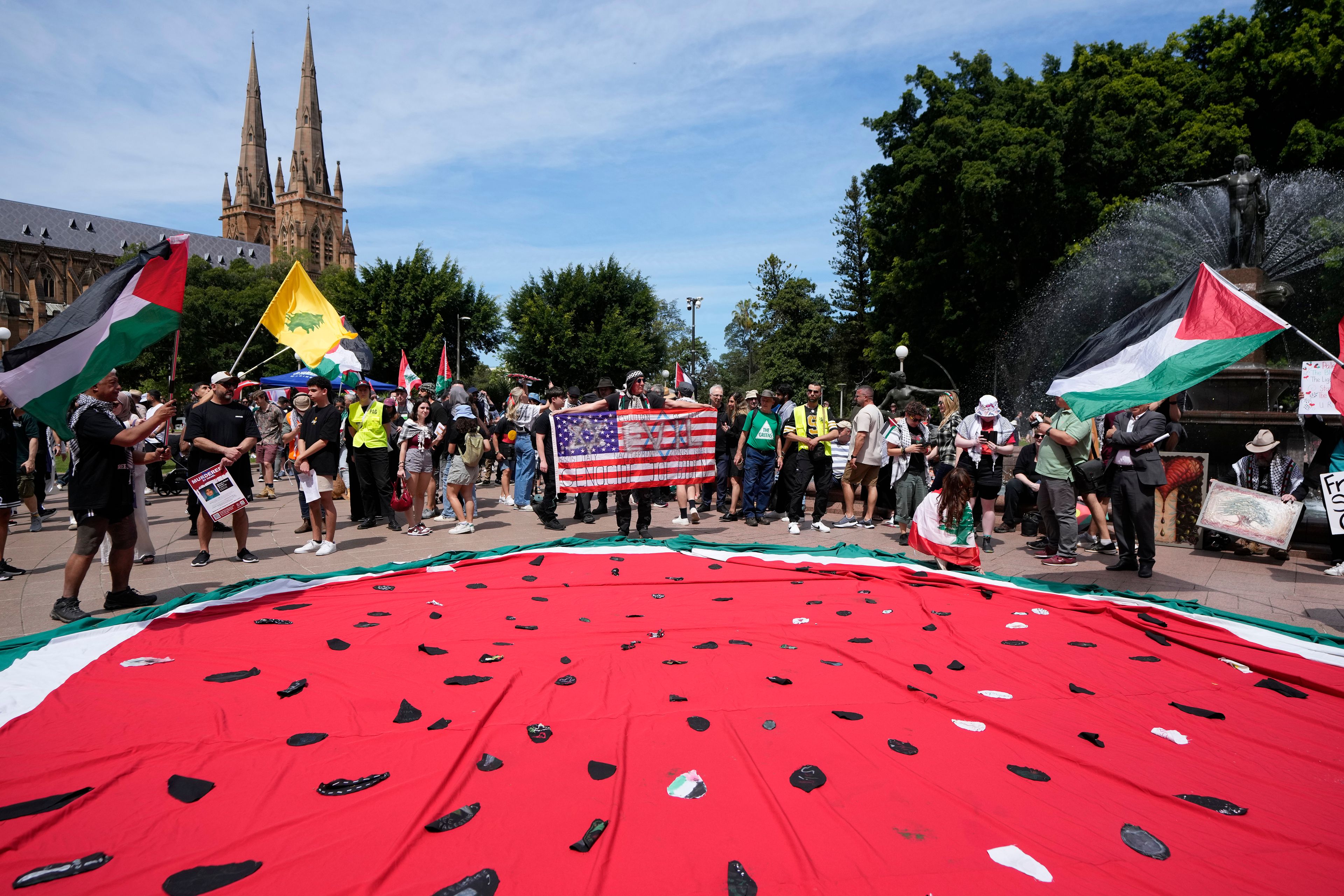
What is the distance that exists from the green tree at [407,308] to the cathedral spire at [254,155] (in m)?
83.6

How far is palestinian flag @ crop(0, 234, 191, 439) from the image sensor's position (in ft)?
17.1

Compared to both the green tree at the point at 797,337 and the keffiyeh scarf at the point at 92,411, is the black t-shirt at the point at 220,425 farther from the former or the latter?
the green tree at the point at 797,337

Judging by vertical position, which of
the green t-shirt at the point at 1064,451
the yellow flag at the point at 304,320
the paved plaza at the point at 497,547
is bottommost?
the paved plaza at the point at 497,547

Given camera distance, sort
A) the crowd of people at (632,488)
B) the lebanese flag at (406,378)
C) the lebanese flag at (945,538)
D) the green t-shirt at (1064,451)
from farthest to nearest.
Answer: the lebanese flag at (406,378) → the green t-shirt at (1064,451) → the lebanese flag at (945,538) → the crowd of people at (632,488)

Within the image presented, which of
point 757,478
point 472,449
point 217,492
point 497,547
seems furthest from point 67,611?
point 757,478

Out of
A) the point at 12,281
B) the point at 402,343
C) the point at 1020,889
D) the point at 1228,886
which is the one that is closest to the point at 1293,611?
the point at 1228,886

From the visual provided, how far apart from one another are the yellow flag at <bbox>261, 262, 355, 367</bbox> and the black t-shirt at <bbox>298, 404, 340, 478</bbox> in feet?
9.84

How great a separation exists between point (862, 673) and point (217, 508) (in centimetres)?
617

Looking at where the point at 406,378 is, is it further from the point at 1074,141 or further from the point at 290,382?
the point at 1074,141

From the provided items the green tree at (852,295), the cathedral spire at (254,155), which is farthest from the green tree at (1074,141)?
the cathedral spire at (254,155)

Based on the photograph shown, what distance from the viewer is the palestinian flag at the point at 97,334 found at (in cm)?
522

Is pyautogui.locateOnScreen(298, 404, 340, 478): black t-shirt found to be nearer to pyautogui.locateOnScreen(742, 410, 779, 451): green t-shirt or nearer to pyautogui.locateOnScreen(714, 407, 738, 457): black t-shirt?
pyautogui.locateOnScreen(742, 410, 779, 451): green t-shirt

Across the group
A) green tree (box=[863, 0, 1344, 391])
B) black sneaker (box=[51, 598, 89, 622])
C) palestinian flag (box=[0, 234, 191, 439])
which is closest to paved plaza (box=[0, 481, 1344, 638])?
black sneaker (box=[51, 598, 89, 622])

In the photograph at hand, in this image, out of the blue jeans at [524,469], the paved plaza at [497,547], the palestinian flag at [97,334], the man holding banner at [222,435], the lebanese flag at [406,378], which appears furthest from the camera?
the lebanese flag at [406,378]
